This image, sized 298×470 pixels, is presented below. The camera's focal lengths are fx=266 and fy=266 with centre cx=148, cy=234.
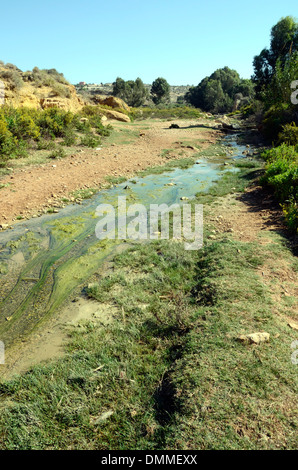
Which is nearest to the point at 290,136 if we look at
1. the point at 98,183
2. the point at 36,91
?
the point at 98,183

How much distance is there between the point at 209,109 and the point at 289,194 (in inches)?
2261

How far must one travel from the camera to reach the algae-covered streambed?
3.92 meters

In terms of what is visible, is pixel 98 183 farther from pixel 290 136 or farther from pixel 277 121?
pixel 277 121

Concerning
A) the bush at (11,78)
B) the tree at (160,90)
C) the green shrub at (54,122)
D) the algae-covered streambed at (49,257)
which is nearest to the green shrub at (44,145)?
the green shrub at (54,122)

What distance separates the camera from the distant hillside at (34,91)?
55.7 ft

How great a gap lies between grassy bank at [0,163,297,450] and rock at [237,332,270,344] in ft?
0.18

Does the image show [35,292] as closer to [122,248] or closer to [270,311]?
[122,248]

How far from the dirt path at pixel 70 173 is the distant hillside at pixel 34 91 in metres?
6.49

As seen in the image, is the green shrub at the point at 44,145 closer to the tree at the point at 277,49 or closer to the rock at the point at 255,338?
the rock at the point at 255,338

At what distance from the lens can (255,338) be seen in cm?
292

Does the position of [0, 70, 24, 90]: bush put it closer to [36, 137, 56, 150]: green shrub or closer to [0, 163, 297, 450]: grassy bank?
[36, 137, 56, 150]: green shrub

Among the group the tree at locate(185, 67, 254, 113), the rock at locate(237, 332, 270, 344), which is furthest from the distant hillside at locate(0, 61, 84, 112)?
the tree at locate(185, 67, 254, 113)

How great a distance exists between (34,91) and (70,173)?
14.1m
